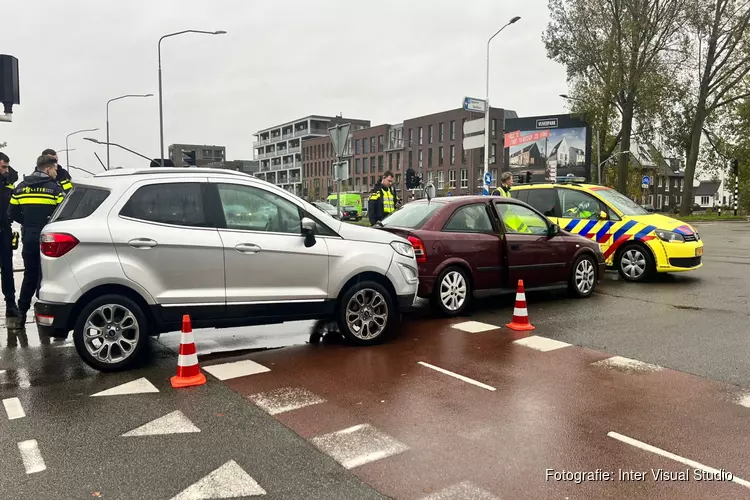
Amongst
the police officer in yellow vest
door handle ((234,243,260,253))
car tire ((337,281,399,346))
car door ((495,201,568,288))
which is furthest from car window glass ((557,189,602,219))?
door handle ((234,243,260,253))

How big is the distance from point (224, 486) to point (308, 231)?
308 cm

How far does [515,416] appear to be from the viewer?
4.37 meters

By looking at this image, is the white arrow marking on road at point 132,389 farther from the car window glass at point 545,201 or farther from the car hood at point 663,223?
the car hood at point 663,223

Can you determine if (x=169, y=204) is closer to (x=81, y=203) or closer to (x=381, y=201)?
(x=81, y=203)

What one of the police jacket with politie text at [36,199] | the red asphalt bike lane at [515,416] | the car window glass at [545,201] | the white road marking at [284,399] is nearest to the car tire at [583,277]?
the car window glass at [545,201]

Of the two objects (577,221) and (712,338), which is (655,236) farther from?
(712,338)

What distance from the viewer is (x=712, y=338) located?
22.2 ft

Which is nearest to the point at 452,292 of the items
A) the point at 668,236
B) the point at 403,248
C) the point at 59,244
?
the point at 403,248

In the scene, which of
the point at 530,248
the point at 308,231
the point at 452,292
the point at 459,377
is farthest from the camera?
the point at 530,248

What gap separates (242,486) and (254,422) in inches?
38.0

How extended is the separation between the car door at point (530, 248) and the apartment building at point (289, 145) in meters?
99.1

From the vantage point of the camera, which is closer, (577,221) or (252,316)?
(252,316)

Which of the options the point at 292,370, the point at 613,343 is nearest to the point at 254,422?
the point at 292,370

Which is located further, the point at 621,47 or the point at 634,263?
the point at 621,47
